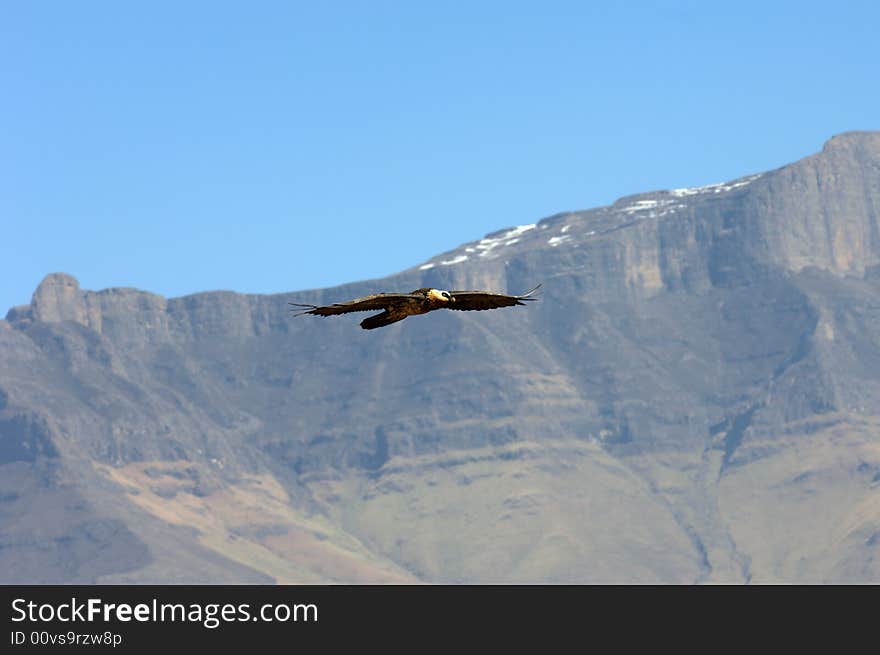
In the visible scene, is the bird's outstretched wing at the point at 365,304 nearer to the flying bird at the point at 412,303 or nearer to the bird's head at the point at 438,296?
Result: the flying bird at the point at 412,303

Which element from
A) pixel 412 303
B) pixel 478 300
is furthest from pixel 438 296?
pixel 478 300

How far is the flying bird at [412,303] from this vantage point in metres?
115

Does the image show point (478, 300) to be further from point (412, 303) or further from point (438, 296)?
point (412, 303)

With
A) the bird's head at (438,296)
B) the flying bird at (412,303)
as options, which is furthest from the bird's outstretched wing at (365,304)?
the bird's head at (438,296)

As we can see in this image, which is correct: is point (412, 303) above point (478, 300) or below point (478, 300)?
above

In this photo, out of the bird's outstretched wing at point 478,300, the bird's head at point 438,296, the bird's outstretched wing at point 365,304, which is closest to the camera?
the bird's outstretched wing at point 365,304

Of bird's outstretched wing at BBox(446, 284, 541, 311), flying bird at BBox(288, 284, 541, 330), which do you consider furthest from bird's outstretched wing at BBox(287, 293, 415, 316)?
bird's outstretched wing at BBox(446, 284, 541, 311)

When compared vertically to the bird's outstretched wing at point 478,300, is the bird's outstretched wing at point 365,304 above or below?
above

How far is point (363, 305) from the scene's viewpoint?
114562 millimetres

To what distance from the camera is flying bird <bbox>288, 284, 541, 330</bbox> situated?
11494 cm

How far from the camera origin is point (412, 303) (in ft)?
382

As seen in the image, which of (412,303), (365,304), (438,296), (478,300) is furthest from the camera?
(478,300)
